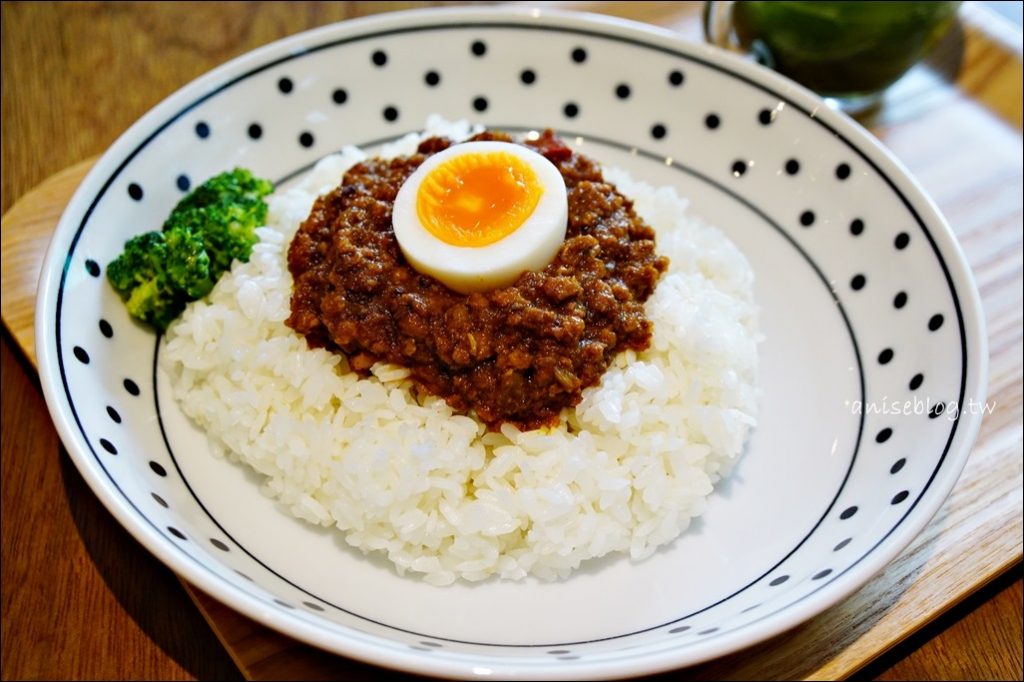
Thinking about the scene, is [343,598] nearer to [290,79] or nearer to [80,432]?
[80,432]

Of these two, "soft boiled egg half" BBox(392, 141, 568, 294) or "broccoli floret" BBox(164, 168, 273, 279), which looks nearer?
A: "soft boiled egg half" BBox(392, 141, 568, 294)

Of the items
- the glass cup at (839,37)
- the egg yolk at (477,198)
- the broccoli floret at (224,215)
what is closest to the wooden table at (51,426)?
the glass cup at (839,37)

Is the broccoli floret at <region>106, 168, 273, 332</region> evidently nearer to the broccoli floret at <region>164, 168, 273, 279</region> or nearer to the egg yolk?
the broccoli floret at <region>164, 168, 273, 279</region>

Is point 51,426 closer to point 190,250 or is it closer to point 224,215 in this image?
point 190,250

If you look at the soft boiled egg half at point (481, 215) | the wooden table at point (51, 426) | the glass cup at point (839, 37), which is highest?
the glass cup at point (839, 37)

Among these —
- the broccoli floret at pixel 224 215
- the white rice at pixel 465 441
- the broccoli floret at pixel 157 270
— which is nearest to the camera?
the white rice at pixel 465 441

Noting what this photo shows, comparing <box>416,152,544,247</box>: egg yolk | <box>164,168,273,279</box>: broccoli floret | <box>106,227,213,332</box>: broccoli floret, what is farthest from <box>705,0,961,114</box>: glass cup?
<box>106,227,213,332</box>: broccoli floret

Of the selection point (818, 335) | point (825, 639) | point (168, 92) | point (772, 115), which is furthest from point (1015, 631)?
point (168, 92)

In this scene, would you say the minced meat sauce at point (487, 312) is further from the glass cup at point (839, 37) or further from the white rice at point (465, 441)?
the glass cup at point (839, 37)
